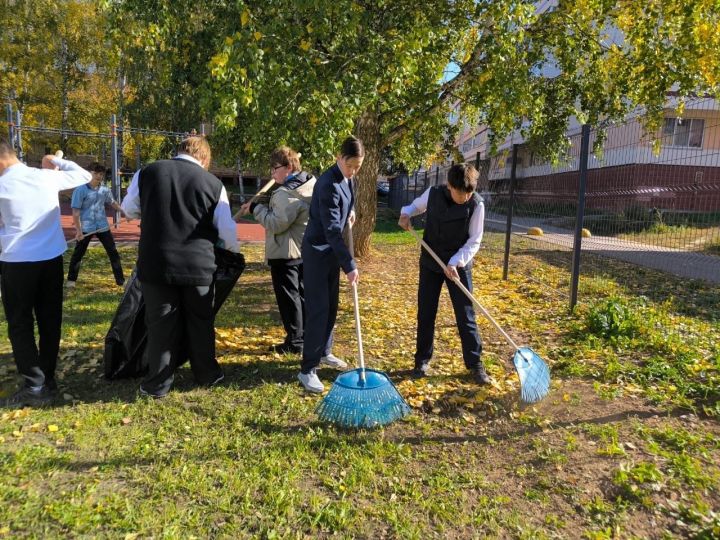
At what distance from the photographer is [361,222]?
9.55 meters

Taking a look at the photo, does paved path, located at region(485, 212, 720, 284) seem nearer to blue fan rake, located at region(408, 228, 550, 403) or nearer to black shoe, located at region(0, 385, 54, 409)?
blue fan rake, located at region(408, 228, 550, 403)

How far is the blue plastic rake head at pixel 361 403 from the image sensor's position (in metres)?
3.25

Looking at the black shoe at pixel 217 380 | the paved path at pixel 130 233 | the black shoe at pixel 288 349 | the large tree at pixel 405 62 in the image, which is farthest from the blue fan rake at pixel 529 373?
the paved path at pixel 130 233

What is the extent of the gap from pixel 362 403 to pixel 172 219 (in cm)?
173

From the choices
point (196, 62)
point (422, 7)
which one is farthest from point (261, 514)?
point (196, 62)

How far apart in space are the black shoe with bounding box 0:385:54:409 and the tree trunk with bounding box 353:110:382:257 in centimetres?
599

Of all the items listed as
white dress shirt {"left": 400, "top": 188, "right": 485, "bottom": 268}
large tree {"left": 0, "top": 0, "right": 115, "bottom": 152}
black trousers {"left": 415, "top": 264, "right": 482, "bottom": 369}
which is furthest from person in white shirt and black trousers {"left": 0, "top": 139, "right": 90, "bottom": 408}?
large tree {"left": 0, "top": 0, "right": 115, "bottom": 152}

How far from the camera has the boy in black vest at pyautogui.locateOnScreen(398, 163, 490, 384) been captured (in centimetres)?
388

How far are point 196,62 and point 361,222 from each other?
12.3 feet

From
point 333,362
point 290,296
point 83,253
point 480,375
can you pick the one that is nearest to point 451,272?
point 480,375

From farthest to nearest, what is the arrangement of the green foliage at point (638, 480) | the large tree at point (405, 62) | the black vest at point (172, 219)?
the large tree at point (405, 62), the black vest at point (172, 219), the green foliage at point (638, 480)

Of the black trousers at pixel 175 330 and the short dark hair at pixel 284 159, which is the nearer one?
the black trousers at pixel 175 330

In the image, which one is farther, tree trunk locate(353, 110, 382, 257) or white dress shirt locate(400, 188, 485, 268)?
tree trunk locate(353, 110, 382, 257)

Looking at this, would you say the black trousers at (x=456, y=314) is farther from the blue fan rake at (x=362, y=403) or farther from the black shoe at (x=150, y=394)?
the black shoe at (x=150, y=394)
